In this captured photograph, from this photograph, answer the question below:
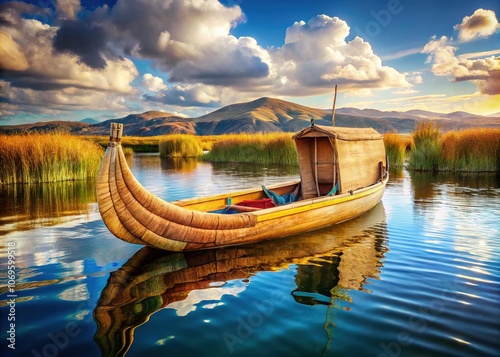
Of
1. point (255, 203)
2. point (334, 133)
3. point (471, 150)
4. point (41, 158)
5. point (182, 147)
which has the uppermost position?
point (182, 147)

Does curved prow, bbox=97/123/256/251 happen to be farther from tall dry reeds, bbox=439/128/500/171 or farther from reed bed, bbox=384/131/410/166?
reed bed, bbox=384/131/410/166

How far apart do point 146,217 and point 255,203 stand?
11.6 feet

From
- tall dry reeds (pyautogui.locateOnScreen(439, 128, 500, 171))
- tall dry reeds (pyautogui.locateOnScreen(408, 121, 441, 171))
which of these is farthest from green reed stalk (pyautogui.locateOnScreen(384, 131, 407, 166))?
tall dry reeds (pyautogui.locateOnScreen(439, 128, 500, 171))

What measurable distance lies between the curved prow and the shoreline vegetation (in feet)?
35.3

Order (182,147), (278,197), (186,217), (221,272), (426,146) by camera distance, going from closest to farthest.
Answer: (221,272), (186,217), (278,197), (426,146), (182,147)

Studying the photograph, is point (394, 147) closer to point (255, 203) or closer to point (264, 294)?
point (255, 203)

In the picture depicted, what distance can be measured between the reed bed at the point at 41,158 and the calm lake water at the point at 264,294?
6421mm

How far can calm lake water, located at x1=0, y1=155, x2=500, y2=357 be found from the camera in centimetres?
359

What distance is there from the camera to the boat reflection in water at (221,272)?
4133 millimetres

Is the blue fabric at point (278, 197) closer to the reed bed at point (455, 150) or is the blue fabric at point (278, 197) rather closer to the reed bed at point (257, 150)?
the reed bed at point (455, 150)

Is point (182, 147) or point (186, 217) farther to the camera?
point (182, 147)

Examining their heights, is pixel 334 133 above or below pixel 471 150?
above

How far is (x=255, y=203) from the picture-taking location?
847cm

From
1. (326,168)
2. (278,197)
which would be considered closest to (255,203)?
(278,197)
